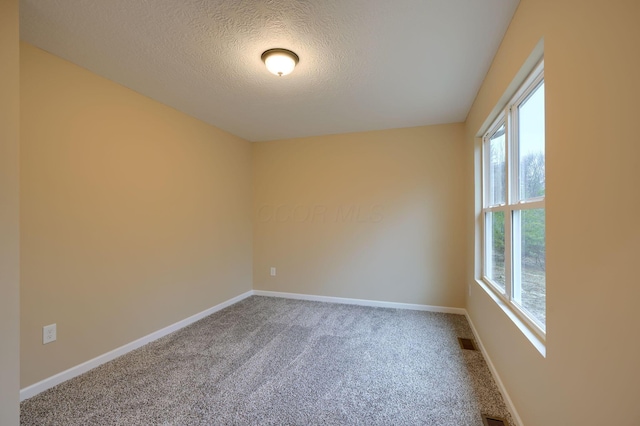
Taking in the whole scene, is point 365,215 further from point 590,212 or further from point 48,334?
point 48,334

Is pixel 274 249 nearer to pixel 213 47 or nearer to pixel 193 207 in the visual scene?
pixel 193 207

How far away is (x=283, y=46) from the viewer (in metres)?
1.84

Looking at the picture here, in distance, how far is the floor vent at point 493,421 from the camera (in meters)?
1.57

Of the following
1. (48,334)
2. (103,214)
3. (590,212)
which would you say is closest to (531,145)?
(590,212)

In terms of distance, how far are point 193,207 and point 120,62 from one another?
1589 millimetres

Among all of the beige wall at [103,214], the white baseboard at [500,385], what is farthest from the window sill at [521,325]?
the beige wall at [103,214]

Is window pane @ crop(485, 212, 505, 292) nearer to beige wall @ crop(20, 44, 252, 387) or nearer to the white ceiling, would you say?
Answer: the white ceiling

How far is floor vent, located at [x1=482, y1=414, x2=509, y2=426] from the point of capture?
5.17ft

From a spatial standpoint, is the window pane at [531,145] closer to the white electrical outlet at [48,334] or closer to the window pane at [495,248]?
the window pane at [495,248]

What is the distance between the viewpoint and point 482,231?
2725 millimetres

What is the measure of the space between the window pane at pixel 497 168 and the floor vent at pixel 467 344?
4.42 ft

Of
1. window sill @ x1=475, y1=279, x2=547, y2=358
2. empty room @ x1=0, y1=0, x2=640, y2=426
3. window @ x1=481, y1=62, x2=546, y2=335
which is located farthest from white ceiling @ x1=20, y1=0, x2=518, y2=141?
window sill @ x1=475, y1=279, x2=547, y2=358

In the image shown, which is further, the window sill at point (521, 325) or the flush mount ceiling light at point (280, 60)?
the flush mount ceiling light at point (280, 60)

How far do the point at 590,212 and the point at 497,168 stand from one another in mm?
1642
